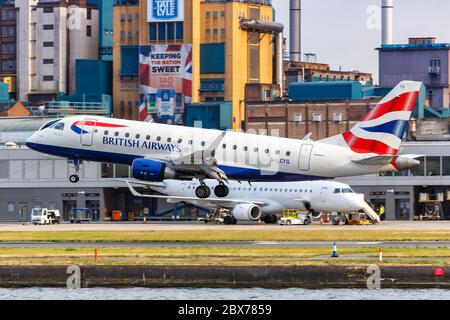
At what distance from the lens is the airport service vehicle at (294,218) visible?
12712cm

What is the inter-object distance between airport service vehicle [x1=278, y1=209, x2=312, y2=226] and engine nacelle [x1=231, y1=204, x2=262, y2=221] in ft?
8.81

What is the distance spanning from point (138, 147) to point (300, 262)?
3409 centimetres

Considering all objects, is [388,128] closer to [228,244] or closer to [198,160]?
[198,160]

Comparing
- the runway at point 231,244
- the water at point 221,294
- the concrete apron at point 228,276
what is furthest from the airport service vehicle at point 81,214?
the water at point 221,294

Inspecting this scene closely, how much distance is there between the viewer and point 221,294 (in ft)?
184

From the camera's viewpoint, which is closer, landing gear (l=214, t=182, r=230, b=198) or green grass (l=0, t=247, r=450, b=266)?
green grass (l=0, t=247, r=450, b=266)

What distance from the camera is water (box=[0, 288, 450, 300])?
55000mm

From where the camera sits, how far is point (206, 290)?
57969 mm

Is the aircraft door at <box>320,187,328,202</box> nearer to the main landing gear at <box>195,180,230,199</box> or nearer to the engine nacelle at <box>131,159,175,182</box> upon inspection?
the main landing gear at <box>195,180,230,199</box>

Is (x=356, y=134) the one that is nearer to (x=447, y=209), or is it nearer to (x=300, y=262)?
(x=300, y=262)

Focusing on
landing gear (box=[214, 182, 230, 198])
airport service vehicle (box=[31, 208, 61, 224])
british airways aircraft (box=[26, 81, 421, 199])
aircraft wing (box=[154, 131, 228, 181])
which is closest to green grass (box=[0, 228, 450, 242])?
landing gear (box=[214, 182, 230, 198])

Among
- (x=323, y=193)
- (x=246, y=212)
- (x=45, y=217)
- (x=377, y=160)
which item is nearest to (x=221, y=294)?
(x=377, y=160)
